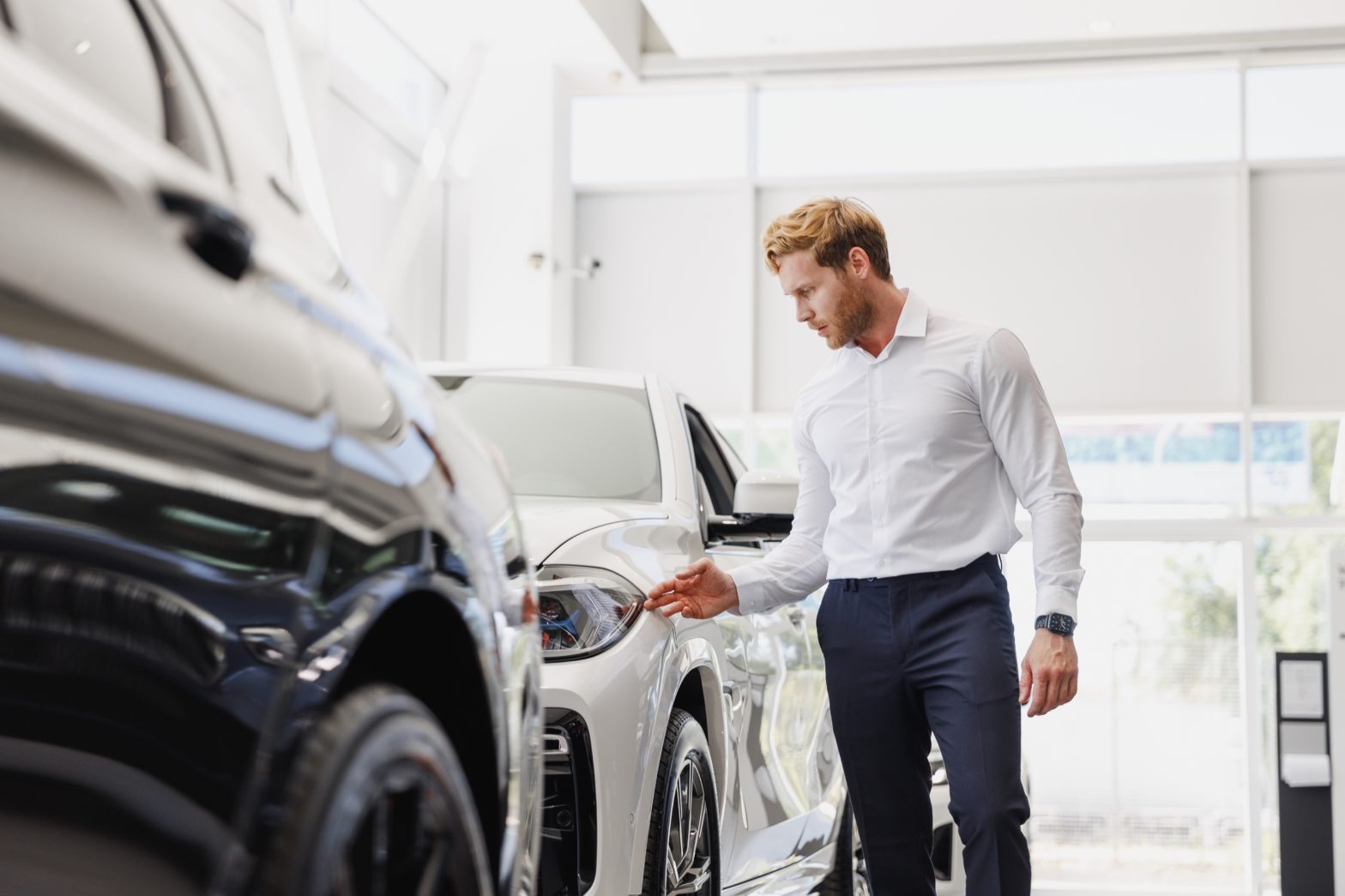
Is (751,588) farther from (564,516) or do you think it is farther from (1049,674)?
(1049,674)

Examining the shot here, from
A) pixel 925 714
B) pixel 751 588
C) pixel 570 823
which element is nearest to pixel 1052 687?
pixel 925 714

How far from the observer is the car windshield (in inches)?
146

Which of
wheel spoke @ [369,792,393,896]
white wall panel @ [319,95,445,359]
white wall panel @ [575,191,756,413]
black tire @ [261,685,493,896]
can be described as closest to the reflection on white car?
black tire @ [261,685,493,896]

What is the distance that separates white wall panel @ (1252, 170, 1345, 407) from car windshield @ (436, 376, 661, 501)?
7.26 metres

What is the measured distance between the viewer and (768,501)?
364 cm

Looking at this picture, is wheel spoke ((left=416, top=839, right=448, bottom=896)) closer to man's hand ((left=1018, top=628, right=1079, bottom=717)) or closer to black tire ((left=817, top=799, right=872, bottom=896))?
man's hand ((left=1018, top=628, right=1079, bottom=717))

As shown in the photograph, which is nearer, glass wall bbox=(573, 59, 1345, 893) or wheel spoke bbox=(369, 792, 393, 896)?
wheel spoke bbox=(369, 792, 393, 896)

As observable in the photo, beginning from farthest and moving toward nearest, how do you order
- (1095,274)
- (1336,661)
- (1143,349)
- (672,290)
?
1. (672,290)
2. (1095,274)
3. (1143,349)
4. (1336,661)

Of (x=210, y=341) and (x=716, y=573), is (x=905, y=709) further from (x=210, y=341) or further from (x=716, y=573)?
(x=210, y=341)

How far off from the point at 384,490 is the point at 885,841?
198 centimetres

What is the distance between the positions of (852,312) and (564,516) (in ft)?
2.42

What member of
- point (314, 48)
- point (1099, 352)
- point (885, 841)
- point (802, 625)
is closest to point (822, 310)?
point (885, 841)

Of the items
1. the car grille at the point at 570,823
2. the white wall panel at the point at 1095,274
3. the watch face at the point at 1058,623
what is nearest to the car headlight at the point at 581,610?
the car grille at the point at 570,823

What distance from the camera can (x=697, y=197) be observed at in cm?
1091
